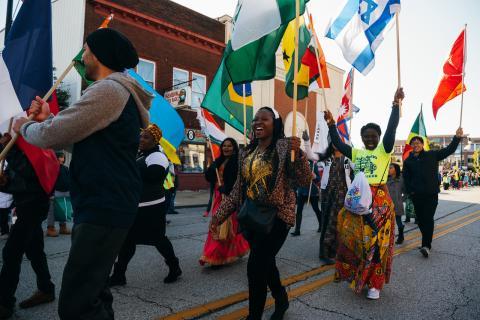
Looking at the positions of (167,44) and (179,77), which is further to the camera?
(179,77)

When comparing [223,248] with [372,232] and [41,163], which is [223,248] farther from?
[41,163]

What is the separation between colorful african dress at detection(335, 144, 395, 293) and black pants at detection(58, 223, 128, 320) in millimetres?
2919

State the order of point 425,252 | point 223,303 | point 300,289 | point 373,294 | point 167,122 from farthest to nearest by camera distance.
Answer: point 425,252 → point 167,122 → point 300,289 → point 373,294 → point 223,303

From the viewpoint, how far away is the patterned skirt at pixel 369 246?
3.95 metres

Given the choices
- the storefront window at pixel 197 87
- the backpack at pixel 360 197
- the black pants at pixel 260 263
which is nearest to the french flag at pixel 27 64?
the black pants at pixel 260 263

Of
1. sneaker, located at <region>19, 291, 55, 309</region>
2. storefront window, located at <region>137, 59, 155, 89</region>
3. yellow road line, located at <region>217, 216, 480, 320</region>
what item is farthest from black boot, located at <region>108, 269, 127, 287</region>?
storefront window, located at <region>137, 59, 155, 89</region>

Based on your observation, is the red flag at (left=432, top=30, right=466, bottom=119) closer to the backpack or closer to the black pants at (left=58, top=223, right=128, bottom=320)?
the backpack

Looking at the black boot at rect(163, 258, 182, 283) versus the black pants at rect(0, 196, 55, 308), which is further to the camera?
the black boot at rect(163, 258, 182, 283)

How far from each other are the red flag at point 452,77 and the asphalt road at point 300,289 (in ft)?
8.71

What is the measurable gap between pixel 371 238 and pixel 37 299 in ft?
11.5

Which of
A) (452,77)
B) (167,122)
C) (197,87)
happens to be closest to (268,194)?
(167,122)

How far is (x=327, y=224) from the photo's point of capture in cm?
548

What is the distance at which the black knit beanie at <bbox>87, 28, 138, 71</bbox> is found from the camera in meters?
2.08

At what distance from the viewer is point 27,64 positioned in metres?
3.14
